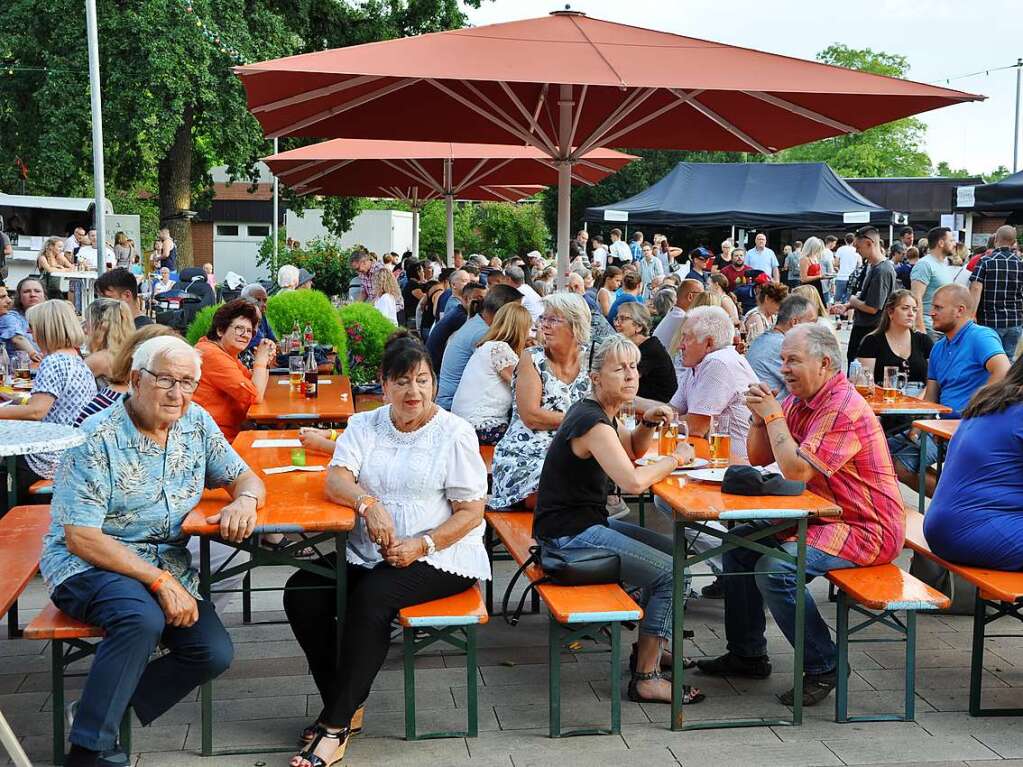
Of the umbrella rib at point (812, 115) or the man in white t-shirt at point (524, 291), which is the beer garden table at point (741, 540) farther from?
the man in white t-shirt at point (524, 291)

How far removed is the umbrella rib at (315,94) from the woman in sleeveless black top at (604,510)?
2389 mm

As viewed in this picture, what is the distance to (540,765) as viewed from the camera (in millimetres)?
3623

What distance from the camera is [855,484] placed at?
163 inches

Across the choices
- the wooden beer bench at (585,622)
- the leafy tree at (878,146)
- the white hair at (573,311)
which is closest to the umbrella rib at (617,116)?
the white hair at (573,311)

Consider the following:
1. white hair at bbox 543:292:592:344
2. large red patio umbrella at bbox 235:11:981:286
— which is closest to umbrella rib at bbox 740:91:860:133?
large red patio umbrella at bbox 235:11:981:286

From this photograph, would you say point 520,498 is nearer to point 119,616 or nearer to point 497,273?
point 119,616

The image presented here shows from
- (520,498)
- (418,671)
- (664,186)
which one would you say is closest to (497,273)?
(520,498)

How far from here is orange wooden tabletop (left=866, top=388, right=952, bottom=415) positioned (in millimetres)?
6425

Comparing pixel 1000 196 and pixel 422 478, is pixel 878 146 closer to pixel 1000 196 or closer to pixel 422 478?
pixel 1000 196

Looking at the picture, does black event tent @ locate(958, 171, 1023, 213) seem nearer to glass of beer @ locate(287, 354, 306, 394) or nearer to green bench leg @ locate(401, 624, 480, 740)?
glass of beer @ locate(287, 354, 306, 394)

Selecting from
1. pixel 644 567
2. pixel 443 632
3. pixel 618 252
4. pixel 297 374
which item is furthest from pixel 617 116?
pixel 618 252

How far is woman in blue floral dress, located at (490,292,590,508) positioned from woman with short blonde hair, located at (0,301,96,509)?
83.5 inches

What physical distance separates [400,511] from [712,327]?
2.22m

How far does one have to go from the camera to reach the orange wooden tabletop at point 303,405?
5.87 m
